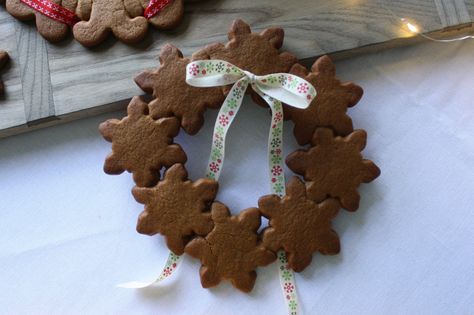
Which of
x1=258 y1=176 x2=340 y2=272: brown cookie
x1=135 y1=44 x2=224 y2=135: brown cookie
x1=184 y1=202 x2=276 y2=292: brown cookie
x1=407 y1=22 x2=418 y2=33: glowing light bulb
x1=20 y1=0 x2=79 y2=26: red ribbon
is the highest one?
x1=407 y1=22 x2=418 y2=33: glowing light bulb

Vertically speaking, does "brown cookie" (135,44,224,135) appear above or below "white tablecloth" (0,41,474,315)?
above

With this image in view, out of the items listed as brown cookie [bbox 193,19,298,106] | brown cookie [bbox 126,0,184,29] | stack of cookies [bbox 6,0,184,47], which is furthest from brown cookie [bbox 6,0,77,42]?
brown cookie [bbox 193,19,298,106]

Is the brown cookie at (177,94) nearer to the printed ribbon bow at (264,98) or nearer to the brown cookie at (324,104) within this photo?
the printed ribbon bow at (264,98)

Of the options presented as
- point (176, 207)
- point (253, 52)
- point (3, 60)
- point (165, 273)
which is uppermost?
point (253, 52)

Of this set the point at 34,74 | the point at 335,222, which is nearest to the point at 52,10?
the point at 34,74

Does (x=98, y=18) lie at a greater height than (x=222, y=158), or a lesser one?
greater

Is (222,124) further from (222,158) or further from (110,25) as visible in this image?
(110,25)

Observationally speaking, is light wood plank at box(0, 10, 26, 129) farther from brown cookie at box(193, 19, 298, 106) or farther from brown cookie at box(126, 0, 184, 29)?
brown cookie at box(193, 19, 298, 106)

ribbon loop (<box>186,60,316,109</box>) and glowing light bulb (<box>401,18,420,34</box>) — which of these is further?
glowing light bulb (<box>401,18,420,34</box>)
